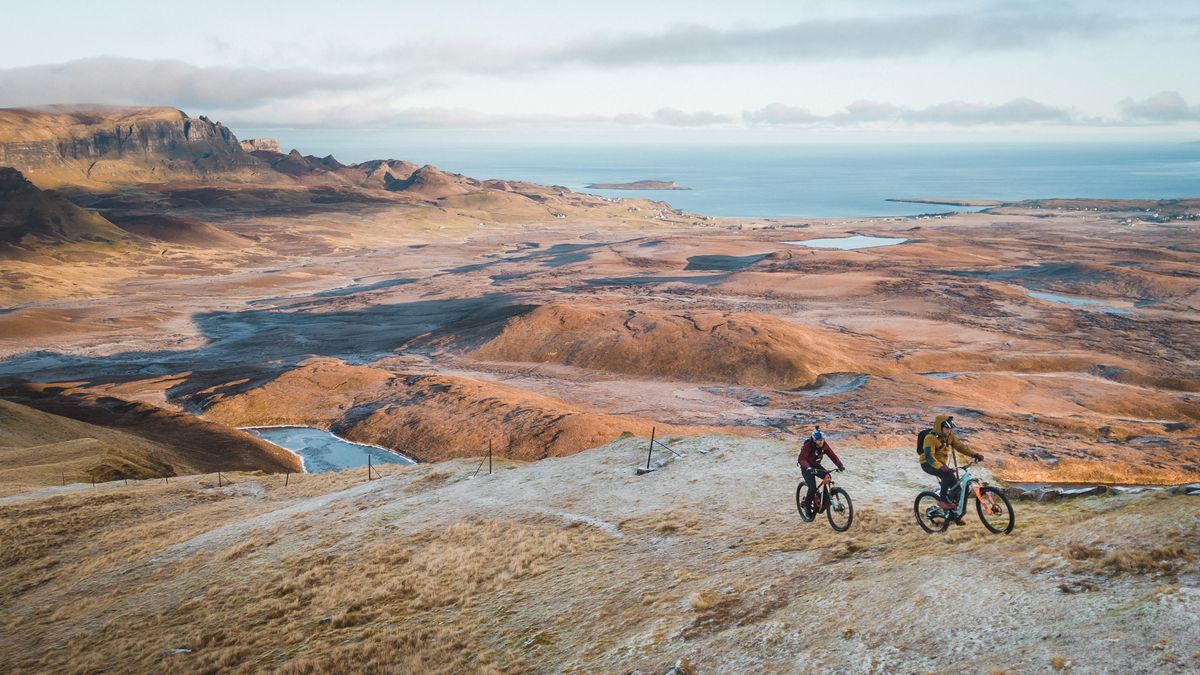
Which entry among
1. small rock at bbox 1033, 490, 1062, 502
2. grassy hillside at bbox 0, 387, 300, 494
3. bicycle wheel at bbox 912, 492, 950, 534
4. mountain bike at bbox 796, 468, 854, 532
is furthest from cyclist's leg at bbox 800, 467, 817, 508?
grassy hillside at bbox 0, 387, 300, 494

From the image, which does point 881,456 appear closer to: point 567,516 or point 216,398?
point 567,516

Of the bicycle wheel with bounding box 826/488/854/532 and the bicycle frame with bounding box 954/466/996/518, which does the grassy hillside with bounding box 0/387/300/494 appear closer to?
the bicycle wheel with bounding box 826/488/854/532

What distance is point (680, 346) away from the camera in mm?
93812

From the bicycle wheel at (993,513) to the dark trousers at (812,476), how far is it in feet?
12.3

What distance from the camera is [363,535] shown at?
1055 inches

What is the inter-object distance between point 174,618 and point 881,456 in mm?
24369

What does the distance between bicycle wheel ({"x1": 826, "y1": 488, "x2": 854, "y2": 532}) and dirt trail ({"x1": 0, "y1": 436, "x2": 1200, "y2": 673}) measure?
35 centimetres

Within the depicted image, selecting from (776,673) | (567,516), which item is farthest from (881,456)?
(776,673)

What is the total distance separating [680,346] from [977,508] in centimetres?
7637

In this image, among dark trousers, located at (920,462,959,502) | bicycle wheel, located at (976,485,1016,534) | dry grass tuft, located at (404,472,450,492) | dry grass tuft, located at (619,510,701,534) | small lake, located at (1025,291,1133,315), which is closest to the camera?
bicycle wheel, located at (976,485,1016,534)

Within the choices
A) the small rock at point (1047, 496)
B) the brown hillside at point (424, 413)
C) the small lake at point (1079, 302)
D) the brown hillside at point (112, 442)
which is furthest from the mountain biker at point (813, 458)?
the small lake at point (1079, 302)

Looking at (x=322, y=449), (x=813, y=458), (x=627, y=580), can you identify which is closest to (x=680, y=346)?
(x=322, y=449)

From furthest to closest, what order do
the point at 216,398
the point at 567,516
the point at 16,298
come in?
the point at 16,298, the point at 216,398, the point at 567,516

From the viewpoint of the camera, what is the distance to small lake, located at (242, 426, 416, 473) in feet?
221
